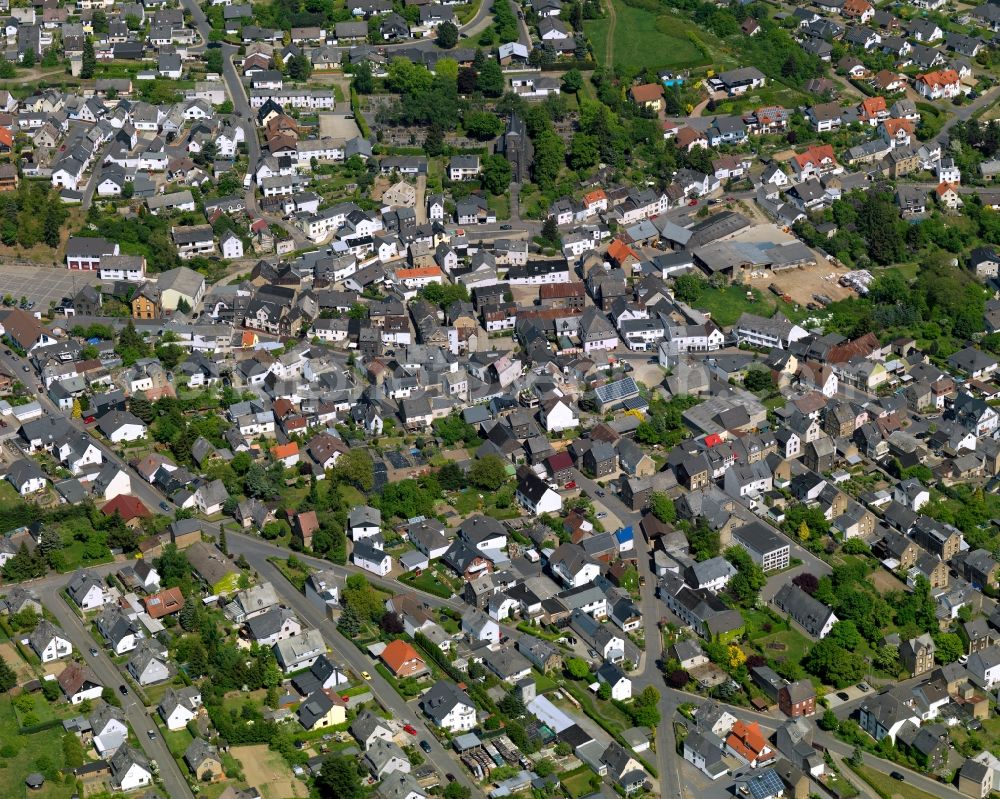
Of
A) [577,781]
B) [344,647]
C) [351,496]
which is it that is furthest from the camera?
[351,496]

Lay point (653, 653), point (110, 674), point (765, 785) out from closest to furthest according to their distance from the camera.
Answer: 1. point (765, 785)
2. point (110, 674)
3. point (653, 653)

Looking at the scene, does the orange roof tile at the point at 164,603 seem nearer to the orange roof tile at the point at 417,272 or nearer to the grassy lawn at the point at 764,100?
the orange roof tile at the point at 417,272

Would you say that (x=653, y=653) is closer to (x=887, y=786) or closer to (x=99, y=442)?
(x=887, y=786)

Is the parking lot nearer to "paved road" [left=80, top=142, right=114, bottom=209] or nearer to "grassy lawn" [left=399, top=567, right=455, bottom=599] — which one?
"paved road" [left=80, top=142, right=114, bottom=209]

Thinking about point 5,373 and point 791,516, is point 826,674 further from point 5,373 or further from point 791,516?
point 5,373

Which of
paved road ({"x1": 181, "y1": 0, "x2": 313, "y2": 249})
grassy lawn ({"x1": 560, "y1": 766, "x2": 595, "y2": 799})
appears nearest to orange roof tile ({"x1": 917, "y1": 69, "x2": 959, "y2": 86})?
paved road ({"x1": 181, "y1": 0, "x2": 313, "y2": 249})

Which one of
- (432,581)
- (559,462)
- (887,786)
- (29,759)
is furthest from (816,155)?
(29,759)

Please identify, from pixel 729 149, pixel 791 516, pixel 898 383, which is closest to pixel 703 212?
pixel 729 149

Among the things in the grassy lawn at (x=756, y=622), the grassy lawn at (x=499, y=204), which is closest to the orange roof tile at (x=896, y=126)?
the grassy lawn at (x=499, y=204)
